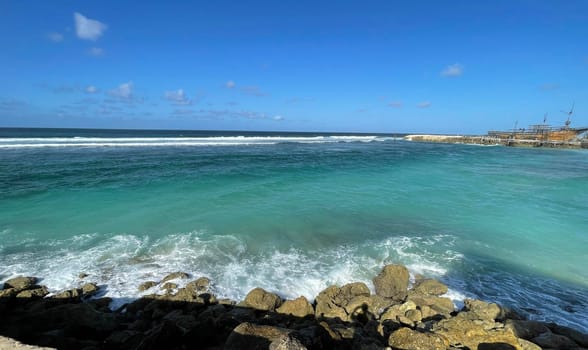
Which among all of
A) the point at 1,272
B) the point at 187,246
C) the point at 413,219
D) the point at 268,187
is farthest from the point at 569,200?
the point at 1,272

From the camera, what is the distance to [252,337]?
3.69 m

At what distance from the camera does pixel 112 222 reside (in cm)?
1058

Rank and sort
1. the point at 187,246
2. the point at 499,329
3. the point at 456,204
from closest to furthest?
1. the point at 499,329
2. the point at 187,246
3. the point at 456,204

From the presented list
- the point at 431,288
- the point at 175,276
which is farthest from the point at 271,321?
the point at 431,288

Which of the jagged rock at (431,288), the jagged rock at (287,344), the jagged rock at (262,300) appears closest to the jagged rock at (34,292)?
the jagged rock at (262,300)

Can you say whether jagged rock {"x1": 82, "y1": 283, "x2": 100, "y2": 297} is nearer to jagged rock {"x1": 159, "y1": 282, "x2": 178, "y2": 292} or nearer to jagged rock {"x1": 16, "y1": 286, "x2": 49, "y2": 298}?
jagged rock {"x1": 16, "y1": 286, "x2": 49, "y2": 298}

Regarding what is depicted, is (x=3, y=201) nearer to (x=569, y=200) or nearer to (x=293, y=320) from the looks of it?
(x=293, y=320)

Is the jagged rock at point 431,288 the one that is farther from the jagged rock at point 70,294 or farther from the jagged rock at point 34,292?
the jagged rock at point 34,292

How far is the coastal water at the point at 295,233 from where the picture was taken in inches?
279

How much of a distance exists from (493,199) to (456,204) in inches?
111

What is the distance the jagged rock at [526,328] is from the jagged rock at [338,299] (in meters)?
2.64

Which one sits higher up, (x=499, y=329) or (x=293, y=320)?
(x=499, y=329)

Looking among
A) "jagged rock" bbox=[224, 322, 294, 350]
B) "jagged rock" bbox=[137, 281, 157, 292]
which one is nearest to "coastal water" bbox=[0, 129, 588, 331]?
"jagged rock" bbox=[137, 281, 157, 292]

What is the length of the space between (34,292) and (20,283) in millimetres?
668
